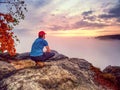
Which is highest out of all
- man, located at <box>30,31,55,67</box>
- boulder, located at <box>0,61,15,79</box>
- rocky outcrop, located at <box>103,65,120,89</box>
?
man, located at <box>30,31,55,67</box>

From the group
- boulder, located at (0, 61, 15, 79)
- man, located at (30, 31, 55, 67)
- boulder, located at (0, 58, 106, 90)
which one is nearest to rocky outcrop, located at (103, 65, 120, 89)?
boulder, located at (0, 58, 106, 90)

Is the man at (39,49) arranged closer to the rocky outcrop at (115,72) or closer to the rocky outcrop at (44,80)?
the rocky outcrop at (44,80)

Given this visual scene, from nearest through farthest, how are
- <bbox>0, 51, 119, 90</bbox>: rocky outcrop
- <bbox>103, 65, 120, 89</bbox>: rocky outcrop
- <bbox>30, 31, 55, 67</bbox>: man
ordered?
<bbox>0, 51, 119, 90</bbox>: rocky outcrop
<bbox>30, 31, 55, 67</bbox>: man
<bbox>103, 65, 120, 89</bbox>: rocky outcrop

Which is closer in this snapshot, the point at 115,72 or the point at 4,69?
the point at 4,69

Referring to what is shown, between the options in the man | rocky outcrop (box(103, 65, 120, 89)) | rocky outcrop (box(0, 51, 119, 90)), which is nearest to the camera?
rocky outcrop (box(0, 51, 119, 90))

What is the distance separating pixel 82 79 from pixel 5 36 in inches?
838

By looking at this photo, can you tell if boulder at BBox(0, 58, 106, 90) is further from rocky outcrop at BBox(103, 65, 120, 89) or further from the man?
Answer: rocky outcrop at BBox(103, 65, 120, 89)

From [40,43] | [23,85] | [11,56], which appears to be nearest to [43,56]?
[40,43]

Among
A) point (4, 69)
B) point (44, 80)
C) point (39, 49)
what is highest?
point (39, 49)

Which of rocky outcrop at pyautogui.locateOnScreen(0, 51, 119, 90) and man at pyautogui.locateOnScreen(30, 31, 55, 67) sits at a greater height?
man at pyautogui.locateOnScreen(30, 31, 55, 67)

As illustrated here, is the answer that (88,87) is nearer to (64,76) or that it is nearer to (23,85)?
(64,76)

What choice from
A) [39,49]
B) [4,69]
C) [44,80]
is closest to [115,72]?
[4,69]

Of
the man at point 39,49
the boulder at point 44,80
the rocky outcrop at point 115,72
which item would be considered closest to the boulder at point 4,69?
the boulder at point 44,80

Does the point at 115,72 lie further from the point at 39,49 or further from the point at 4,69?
the point at 39,49
